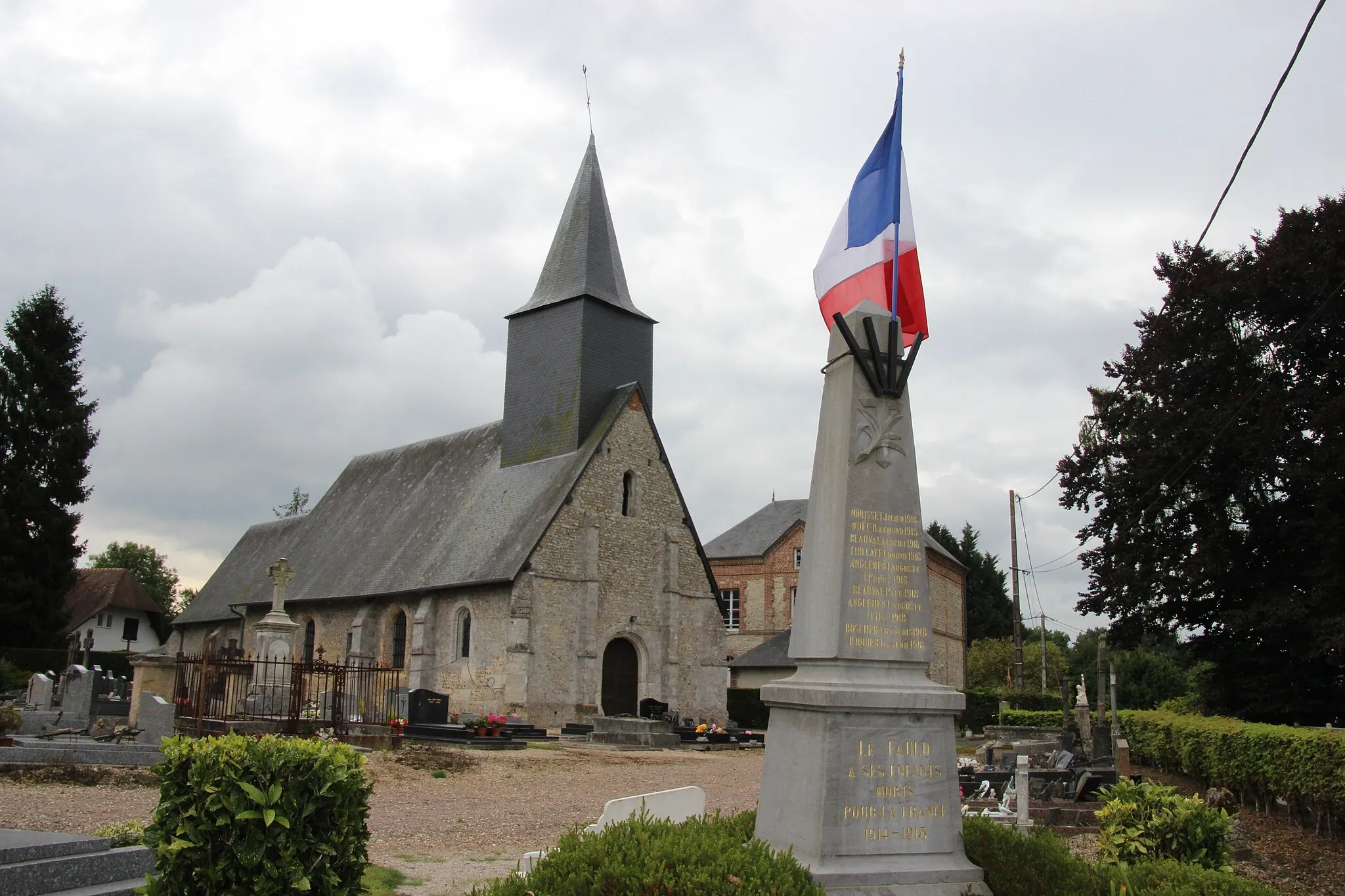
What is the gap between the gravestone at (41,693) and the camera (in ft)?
61.9

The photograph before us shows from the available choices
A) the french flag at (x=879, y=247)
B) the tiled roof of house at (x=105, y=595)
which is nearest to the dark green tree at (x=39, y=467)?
the tiled roof of house at (x=105, y=595)

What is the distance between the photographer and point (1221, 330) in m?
18.1

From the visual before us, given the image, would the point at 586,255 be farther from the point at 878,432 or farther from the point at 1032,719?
the point at 878,432

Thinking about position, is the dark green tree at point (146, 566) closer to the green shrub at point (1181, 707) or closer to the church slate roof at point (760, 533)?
the church slate roof at point (760, 533)

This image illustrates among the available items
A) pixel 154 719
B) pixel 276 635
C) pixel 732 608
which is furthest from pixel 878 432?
pixel 732 608

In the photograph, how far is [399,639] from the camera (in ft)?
95.0

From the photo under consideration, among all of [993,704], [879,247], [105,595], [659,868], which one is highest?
[879,247]

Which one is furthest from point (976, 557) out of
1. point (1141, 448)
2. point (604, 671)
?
point (1141, 448)

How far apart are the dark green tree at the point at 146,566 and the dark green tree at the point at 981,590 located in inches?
1869

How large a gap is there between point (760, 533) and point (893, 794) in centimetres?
3498

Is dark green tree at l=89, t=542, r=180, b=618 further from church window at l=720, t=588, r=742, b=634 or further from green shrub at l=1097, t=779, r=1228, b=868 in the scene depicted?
green shrub at l=1097, t=779, r=1228, b=868

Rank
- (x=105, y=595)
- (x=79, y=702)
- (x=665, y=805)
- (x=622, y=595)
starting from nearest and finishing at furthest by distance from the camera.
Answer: (x=665, y=805) < (x=79, y=702) < (x=622, y=595) < (x=105, y=595)

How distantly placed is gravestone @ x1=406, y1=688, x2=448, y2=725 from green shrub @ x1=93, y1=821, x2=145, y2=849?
48.2 ft

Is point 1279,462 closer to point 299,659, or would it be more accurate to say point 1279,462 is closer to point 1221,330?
A: point 1221,330
